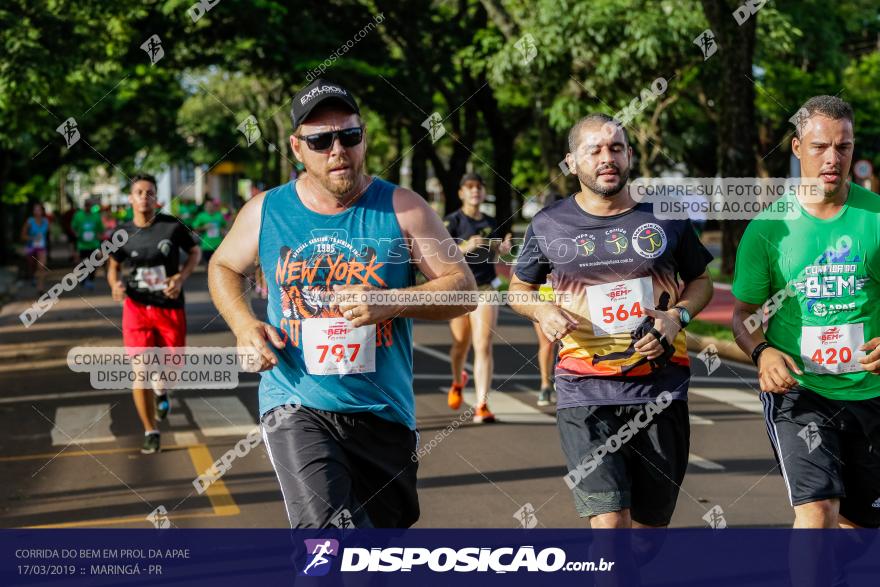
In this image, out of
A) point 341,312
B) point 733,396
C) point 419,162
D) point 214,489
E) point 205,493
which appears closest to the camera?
point 341,312

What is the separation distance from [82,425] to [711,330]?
9.66m

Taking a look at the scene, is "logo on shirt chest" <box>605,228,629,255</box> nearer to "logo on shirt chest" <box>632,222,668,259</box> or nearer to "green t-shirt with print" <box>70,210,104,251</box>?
"logo on shirt chest" <box>632,222,668,259</box>

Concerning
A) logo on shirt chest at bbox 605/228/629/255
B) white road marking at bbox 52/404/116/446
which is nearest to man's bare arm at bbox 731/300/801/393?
logo on shirt chest at bbox 605/228/629/255

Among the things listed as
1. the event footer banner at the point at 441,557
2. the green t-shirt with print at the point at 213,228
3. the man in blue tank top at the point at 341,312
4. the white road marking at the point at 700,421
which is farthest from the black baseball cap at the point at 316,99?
the green t-shirt with print at the point at 213,228

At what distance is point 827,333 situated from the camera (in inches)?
182

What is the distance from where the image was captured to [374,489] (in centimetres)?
421

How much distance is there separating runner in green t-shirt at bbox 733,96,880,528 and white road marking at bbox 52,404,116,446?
6425mm

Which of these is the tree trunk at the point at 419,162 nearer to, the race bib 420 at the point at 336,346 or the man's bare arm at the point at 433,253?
the man's bare arm at the point at 433,253

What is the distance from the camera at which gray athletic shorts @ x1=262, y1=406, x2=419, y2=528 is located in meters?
4.00

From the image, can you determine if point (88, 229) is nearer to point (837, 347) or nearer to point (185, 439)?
point (185, 439)

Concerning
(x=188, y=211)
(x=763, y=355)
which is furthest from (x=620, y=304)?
(x=188, y=211)

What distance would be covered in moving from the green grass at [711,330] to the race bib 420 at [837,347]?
455 inches

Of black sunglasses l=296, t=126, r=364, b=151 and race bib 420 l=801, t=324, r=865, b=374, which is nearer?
black sunglasses l=296, t=126, r=364, b=151

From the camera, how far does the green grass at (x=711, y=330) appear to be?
1627 centimetres
